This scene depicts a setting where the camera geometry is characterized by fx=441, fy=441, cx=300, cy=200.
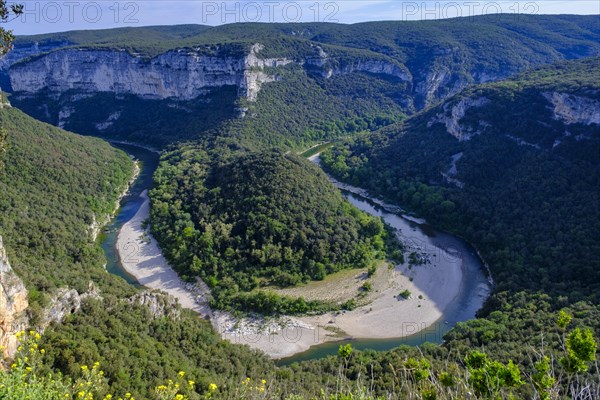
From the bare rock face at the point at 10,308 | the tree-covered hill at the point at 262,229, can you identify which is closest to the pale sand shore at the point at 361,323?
the tree-covered hill at the point at 262,229

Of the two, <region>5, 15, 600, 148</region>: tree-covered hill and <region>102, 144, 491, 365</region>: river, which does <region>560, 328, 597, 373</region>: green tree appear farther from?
<region>5, 15, 600, 148</region>: tree-covered hill

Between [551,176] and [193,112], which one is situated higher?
[193,112]

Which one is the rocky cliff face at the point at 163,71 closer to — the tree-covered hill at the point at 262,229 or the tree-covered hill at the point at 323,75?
the tree-covered hill at the point at 323,75

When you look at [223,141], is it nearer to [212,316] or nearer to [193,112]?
[193,112]

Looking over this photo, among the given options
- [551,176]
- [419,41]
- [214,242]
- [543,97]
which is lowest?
[214,242]

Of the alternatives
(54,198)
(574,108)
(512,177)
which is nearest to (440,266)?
(512,177)

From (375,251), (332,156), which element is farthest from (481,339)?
(332,156)

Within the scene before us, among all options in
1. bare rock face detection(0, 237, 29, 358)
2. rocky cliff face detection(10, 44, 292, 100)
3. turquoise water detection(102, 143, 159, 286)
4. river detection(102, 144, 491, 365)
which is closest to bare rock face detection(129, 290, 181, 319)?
bare rock face detection(0, 237, 29, 358)
